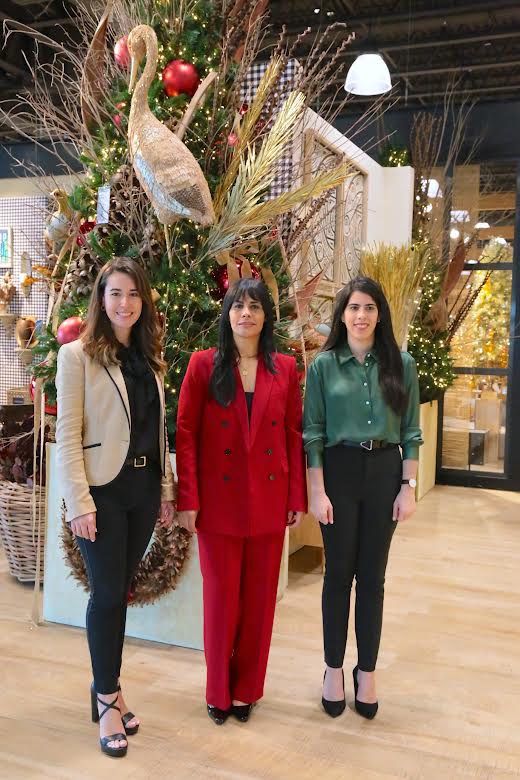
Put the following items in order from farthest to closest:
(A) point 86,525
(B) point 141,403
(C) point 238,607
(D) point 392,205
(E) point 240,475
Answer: (D) point 392,205 → (C) point 238,607 → (E) point 240,475 → (B) point 141,403 → (A) point 86,525

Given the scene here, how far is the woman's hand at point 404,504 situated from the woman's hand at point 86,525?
91cm

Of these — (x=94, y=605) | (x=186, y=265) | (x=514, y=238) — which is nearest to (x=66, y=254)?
(x=186, y=265)

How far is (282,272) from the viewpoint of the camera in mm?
3227

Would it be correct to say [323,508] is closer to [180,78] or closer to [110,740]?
[110,740]

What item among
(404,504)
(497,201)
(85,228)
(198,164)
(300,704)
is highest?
(497,201)

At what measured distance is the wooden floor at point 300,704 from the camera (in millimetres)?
2115

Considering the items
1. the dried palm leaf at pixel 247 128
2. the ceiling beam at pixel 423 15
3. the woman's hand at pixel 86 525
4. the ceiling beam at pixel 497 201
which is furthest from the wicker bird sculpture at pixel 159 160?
the ceiling beam at pixel 497 201

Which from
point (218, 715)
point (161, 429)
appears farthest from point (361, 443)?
point (218, 715)

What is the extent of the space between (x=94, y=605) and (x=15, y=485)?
1.55 m

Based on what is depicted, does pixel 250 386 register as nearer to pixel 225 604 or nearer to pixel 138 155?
pixel 225 604

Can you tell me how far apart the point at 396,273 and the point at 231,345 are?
2925 millimetres

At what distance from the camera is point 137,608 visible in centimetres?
298

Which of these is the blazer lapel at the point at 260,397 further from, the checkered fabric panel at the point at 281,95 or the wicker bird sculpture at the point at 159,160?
the checkered fabric panel at the point at 281,95

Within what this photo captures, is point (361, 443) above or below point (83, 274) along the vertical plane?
below
